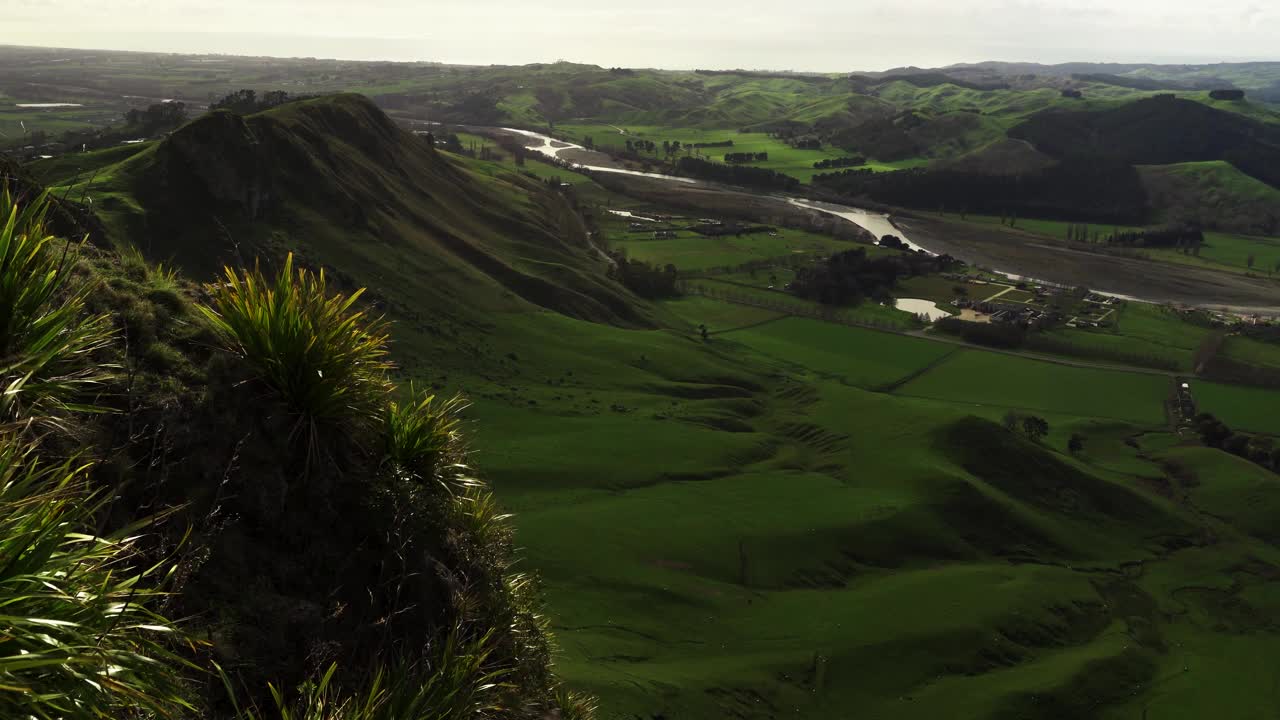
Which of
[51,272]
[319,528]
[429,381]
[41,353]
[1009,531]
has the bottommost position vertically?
[1009,531]

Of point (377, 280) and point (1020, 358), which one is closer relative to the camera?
point (377, 280)

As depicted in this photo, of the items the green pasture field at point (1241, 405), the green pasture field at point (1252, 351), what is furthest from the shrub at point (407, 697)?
the green pasture field at point (1252, 351)

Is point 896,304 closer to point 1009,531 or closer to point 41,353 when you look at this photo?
point 1009,531

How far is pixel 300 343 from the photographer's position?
11.9 m

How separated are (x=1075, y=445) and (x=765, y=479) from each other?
131 feet

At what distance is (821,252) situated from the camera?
166m

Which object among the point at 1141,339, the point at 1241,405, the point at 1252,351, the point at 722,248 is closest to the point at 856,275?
the point at 722,248

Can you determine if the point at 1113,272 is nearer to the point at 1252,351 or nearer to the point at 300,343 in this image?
the point at 1252,351

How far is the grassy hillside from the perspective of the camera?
46.8 metres

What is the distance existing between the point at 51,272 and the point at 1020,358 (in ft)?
403

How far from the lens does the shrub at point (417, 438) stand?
13164mm

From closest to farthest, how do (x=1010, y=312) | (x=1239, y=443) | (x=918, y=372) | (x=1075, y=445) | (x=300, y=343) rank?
(x=300, y=343) → (x=1075, y=445) → (x=1239, y=443) → (x=918, y=372) → (x=1010, y=312)

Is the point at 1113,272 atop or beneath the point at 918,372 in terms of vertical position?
atop

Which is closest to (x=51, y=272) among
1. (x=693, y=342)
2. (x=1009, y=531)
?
(x=1009, y=531)
